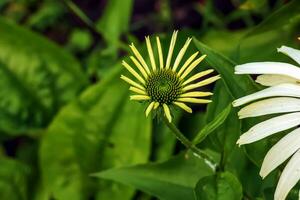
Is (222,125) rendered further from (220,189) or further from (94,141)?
(94,141)

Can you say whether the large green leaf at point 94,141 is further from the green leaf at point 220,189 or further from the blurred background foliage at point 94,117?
the green leaf at point 220,189

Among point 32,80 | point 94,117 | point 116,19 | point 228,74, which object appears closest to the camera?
point 228,74


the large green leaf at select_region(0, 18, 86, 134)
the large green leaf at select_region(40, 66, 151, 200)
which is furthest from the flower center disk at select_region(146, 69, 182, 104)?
the large green leaf at select_region(0, 18, 86, 134)

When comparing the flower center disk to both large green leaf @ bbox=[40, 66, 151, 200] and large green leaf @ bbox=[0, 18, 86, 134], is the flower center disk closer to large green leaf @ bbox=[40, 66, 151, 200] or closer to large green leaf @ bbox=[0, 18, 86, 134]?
large green leaf @ bbox=[40, 66, 151, 200]

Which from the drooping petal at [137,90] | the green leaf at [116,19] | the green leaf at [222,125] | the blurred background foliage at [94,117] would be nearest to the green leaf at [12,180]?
the blurred background foliage at [94,117]

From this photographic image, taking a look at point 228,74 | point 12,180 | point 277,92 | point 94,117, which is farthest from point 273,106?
point 12,180
